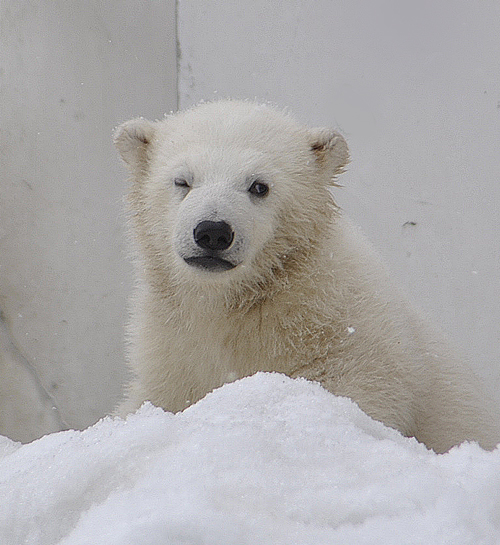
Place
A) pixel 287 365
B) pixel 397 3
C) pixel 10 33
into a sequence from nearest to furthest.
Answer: pixel 287 365 < pixel 10 33 < pixel 397 3

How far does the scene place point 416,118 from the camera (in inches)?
137

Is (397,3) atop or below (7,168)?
atop

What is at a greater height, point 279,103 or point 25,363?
point 279,103

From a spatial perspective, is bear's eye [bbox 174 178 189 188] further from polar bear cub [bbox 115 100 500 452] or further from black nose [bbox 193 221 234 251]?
black nose [bbox 193 221 234 251]

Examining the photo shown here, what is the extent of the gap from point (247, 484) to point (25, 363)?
233cm

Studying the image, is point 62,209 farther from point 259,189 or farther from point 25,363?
point 259,189

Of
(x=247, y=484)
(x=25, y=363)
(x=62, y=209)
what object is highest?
(x=247, y=484)

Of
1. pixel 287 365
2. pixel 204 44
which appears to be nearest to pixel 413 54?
pixel 204 44

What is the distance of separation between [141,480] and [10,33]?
7.92ft

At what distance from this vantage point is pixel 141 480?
1.21m

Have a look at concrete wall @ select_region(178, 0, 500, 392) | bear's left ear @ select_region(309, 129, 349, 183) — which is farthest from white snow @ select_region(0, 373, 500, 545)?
concrete wall @ select_region(178, 0, 500, 392)

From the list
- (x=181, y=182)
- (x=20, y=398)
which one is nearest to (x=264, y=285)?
(x=181, y=182)

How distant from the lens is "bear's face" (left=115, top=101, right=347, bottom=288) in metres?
2.24

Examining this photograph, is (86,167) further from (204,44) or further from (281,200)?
(281,200)
